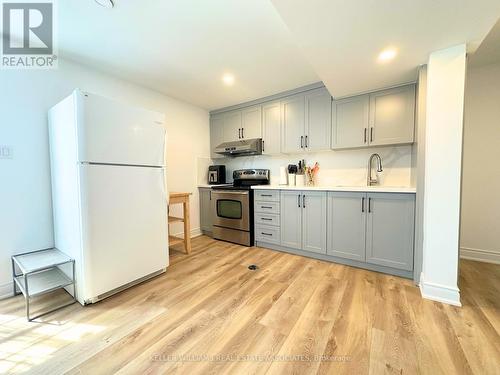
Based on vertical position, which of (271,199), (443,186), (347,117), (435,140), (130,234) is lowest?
(130,234)

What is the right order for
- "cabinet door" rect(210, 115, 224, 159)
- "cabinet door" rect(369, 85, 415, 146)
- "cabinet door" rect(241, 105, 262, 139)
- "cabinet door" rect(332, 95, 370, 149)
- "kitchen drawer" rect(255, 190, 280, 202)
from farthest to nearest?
1. "cabinet door" rect(210, 115, 224, 159)
2. "cabinet door" rect(241, 105, 262, 139)
3. "kitchen drawer" rect(255, 190, 280, 202)
4. "cabinet door" rect(332, 95, 370, 149)
5. "cabinet door" rect(369, 85, 415, 146)

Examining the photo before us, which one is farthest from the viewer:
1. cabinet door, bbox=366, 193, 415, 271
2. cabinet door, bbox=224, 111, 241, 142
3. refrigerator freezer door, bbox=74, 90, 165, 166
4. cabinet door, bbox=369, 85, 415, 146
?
cabinet door, bbox=224, 111, 241, 142

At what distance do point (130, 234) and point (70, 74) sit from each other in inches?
75.6

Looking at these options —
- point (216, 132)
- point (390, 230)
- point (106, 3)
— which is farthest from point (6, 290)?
point (390, 230)

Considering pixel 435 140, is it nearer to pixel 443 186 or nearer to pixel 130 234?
pixel 443 186

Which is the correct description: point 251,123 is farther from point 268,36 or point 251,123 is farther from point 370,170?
point 370,170

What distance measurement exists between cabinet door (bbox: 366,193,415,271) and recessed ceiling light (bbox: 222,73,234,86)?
2.18 metres

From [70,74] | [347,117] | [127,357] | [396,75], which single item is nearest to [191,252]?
[127,357]

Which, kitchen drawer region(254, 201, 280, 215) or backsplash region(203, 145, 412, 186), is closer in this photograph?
backsplash region(203, 145, 412, 186)

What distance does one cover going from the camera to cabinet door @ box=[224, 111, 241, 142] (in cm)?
Result: 371

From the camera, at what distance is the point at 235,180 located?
3.67 metres

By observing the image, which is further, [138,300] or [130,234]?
[130,234]

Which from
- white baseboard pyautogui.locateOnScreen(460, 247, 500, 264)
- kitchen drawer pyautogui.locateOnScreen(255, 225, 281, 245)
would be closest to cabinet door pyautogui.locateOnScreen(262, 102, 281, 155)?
kitchen drawer pyautogui.locateOnScreen(255, 225, 281, 245)

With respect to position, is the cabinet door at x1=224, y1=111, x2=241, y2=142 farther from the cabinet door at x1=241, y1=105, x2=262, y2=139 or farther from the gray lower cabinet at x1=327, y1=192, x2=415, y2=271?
the gray lower cabinet at x1=327, y1=192, x2=415, y2=271
